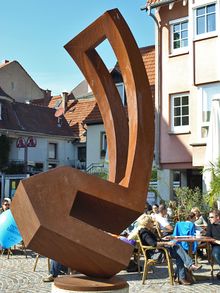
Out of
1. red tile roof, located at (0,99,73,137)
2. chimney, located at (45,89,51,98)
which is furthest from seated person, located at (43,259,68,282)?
chimney, located at (45,89,51,98)

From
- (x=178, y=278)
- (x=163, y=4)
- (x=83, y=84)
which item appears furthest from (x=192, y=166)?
(x=83, y=84)

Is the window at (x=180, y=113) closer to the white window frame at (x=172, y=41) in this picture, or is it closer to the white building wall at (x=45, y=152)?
the white window frame at (x=172, y=41)

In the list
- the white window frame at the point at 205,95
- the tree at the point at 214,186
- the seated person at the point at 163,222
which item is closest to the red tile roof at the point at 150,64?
the white window frame at the point at 205,95

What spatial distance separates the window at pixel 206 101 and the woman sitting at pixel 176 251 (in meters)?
9.53

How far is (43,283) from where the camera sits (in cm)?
976

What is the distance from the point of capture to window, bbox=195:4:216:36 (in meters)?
19.4

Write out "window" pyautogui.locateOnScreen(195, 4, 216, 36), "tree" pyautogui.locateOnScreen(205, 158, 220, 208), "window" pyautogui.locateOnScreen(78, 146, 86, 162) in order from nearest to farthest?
1. "tree" pyautogui.locateOnScreen(205, 158, 220, 208)
2. "window" pyautogui.locateOnScreen(195, 4, 216, 36)
3. "window" pyautogui.locateOnScreen(78, 146, 86, 162)

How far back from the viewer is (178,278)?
995cm

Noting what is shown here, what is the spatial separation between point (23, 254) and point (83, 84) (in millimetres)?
47247

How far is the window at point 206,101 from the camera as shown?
19.0 metres

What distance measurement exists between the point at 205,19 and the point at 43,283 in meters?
12.9

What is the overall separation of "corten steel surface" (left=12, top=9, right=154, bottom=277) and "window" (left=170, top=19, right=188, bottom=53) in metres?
13.8

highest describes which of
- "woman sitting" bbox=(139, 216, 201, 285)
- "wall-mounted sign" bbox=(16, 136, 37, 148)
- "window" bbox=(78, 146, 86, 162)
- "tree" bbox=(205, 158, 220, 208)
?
"wall-mounted sign" bbox=(16, 136, 37, 148)

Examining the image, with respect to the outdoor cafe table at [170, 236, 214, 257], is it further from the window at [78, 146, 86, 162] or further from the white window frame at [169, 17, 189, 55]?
the window at [78, 146, 86, 162]
